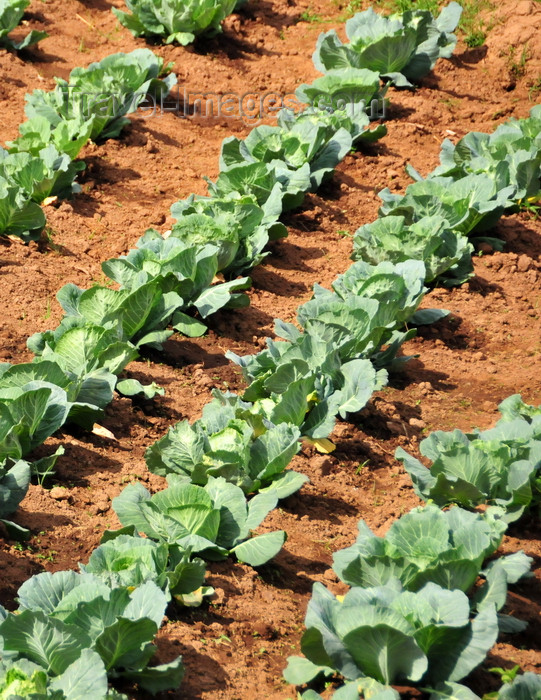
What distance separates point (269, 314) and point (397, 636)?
10.6 ft

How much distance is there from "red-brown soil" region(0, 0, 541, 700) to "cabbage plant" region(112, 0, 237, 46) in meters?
0.16

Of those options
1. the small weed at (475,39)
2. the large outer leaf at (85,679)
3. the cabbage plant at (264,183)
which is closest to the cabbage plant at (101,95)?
the cabbage plant at (264,183)

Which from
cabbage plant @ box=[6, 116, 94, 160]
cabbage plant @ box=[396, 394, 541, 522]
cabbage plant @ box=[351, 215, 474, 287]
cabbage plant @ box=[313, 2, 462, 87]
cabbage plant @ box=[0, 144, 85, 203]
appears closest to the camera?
cabbage plant @ box=[396, 394, 541, 522]

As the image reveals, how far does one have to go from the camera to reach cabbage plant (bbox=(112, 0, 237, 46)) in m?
8.98

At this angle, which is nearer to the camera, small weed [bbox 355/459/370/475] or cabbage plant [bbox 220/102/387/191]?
small weed [bbox 355/459/370/475]

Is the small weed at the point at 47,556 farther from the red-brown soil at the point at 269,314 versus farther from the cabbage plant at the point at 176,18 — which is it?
the cabbage plant at the point at 176,18

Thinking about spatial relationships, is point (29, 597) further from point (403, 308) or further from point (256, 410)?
point (403, 308)

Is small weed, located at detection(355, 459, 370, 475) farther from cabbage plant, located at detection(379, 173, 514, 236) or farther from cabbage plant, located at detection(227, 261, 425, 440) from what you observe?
cabbage plant, located at detection(379, 173, 514, 236)

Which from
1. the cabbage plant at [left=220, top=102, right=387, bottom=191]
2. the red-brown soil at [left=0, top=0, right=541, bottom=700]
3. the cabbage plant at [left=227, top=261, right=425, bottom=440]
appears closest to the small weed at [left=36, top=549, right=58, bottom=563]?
the red-brown soil at [left=0, top=0, right=541, bottom=700]

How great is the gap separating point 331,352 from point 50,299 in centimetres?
195

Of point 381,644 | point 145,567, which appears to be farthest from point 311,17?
point 381,644

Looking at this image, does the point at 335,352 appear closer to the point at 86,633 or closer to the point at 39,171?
the point at 86,633

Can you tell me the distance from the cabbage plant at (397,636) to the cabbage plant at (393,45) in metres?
6.13

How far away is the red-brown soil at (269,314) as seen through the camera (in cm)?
377
